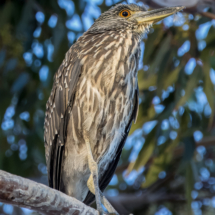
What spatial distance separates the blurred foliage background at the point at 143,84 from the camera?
11.4 feet

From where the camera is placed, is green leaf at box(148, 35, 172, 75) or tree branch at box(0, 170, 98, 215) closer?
tree branch at box(0, 170, 98, 215)

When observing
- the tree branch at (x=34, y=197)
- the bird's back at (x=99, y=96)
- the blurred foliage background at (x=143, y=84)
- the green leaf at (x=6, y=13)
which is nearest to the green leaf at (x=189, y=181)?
the blurred foliage background at (x=143, y=84)

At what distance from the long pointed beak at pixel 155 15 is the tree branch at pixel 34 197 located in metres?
1.48

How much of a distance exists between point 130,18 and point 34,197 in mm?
1639

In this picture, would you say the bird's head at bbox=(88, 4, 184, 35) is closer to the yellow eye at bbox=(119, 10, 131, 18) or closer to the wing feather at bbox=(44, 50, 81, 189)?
the yellow eye at bbox=(119, 10, 131, 18)

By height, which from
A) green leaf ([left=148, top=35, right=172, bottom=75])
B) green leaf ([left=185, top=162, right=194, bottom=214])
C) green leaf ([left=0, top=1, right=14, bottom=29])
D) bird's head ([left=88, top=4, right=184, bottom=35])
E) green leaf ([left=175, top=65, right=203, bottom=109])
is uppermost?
green leaf ([left=0, top=1, right=14, bottom=29])

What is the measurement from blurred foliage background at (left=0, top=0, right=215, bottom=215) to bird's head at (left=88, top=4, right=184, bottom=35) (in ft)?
2.68

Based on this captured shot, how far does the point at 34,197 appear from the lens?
1587mm

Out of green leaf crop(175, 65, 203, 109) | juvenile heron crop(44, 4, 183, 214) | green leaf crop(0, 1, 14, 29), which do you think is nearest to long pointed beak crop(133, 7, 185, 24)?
juvenile heron crop(44, 4, 183, 214)

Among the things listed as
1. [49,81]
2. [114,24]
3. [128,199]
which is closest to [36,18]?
[49,81]

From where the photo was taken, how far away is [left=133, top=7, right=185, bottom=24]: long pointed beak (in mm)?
2568

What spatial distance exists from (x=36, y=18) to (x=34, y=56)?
39 cm

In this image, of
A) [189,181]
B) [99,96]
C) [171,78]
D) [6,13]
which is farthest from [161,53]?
[6,13]

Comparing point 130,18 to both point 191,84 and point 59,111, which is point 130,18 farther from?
point 191,84
